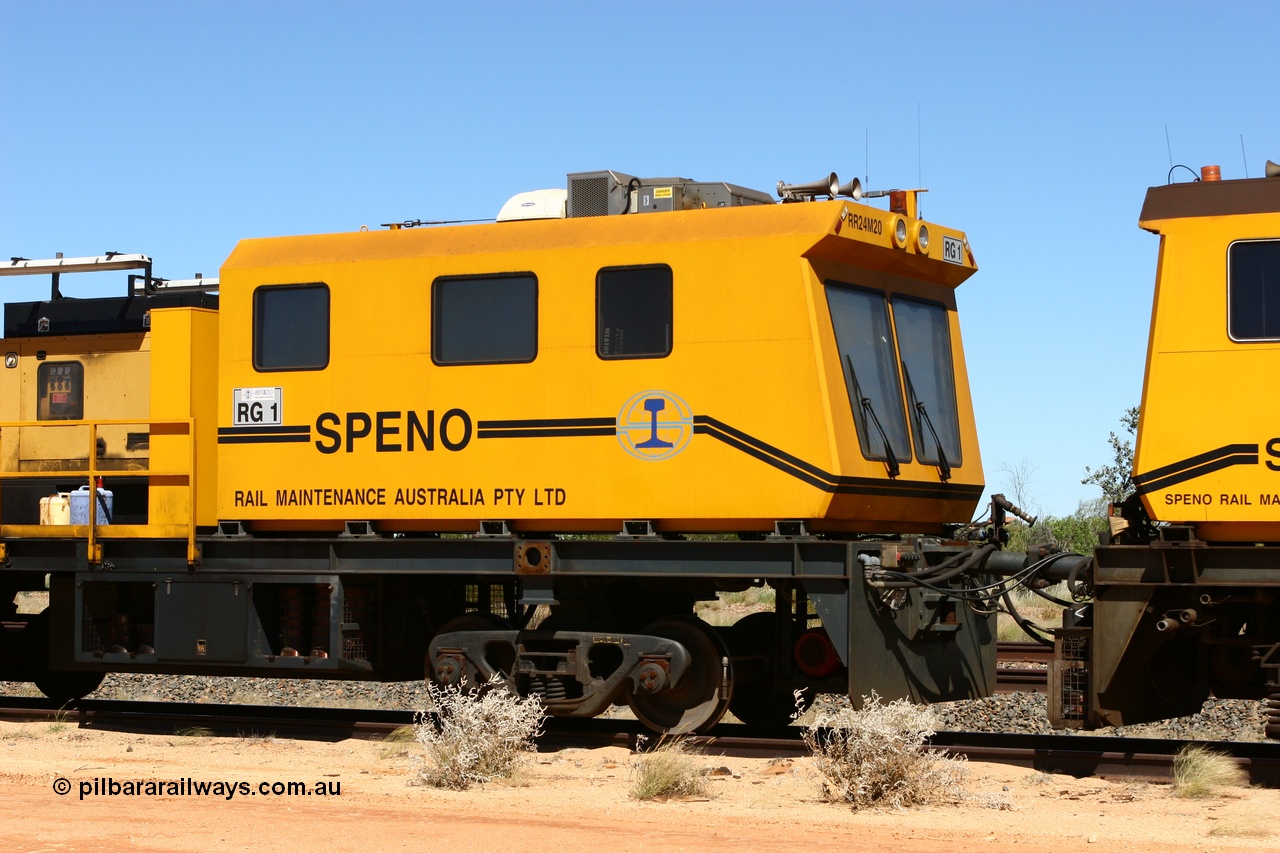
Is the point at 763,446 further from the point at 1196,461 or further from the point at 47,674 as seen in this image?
the point at 47,674

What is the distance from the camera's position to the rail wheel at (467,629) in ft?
39.1

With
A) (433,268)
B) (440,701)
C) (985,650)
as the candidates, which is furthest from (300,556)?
(985,650)

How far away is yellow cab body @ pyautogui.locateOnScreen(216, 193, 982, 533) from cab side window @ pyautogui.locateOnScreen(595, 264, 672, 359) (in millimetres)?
15

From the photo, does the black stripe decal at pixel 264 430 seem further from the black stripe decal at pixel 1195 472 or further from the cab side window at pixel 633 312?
the black stripe decal at pixel 1195 472

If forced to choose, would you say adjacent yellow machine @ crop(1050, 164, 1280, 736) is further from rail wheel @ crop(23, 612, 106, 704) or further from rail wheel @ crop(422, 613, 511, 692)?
rail wheel @ crop(23, 612, 106, 704)

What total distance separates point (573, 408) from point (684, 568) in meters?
1.37

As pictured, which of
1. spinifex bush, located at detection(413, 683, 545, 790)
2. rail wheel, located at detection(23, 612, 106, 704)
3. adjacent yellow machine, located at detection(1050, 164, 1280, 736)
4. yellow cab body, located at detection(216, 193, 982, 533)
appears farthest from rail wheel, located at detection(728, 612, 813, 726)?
rail wheel, located at detection(23, 612, 106, 704)

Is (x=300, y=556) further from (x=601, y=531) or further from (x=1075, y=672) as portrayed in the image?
(x=1075, y=672)

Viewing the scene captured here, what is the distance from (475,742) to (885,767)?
260cm

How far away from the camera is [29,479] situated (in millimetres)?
13852

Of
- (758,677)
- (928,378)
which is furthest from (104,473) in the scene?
(928,378)

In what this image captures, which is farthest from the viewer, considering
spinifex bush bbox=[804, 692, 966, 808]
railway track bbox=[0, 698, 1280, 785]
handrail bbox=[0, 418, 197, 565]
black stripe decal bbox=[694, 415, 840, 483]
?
handrail bbox=[0, 418, 197, 565]

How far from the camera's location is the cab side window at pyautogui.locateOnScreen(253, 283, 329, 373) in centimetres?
1238

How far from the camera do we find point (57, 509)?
1338 centimetres
